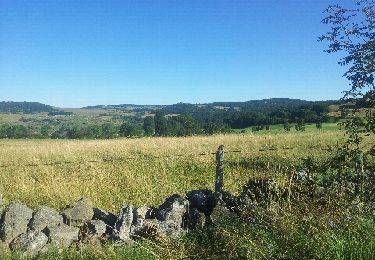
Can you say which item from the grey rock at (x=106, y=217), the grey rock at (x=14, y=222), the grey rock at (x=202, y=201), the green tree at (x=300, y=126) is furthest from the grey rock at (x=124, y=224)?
the green tree at (x=300, y=126)

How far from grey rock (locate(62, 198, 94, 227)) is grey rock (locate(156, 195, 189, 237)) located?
1.26 meters

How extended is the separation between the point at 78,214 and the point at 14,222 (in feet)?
3.49

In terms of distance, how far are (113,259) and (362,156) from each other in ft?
19.1

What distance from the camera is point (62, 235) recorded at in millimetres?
6855

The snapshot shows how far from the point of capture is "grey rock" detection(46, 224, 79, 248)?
6684 mm

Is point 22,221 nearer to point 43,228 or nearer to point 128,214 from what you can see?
point 43,228

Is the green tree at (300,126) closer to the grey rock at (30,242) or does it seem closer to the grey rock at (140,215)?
the grey rock at (140,215)

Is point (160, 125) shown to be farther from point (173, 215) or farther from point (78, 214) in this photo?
point (173, 215)

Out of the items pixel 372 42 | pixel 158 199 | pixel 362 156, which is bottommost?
pixel 158 199

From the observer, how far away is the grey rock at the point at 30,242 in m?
6.46

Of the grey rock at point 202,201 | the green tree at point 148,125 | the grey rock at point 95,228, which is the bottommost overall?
the green tree at point 148,125

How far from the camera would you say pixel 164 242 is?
619cm

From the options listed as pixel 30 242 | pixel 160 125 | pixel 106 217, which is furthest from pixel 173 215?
pixel 160 125

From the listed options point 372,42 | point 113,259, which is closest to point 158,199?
point 113,259
